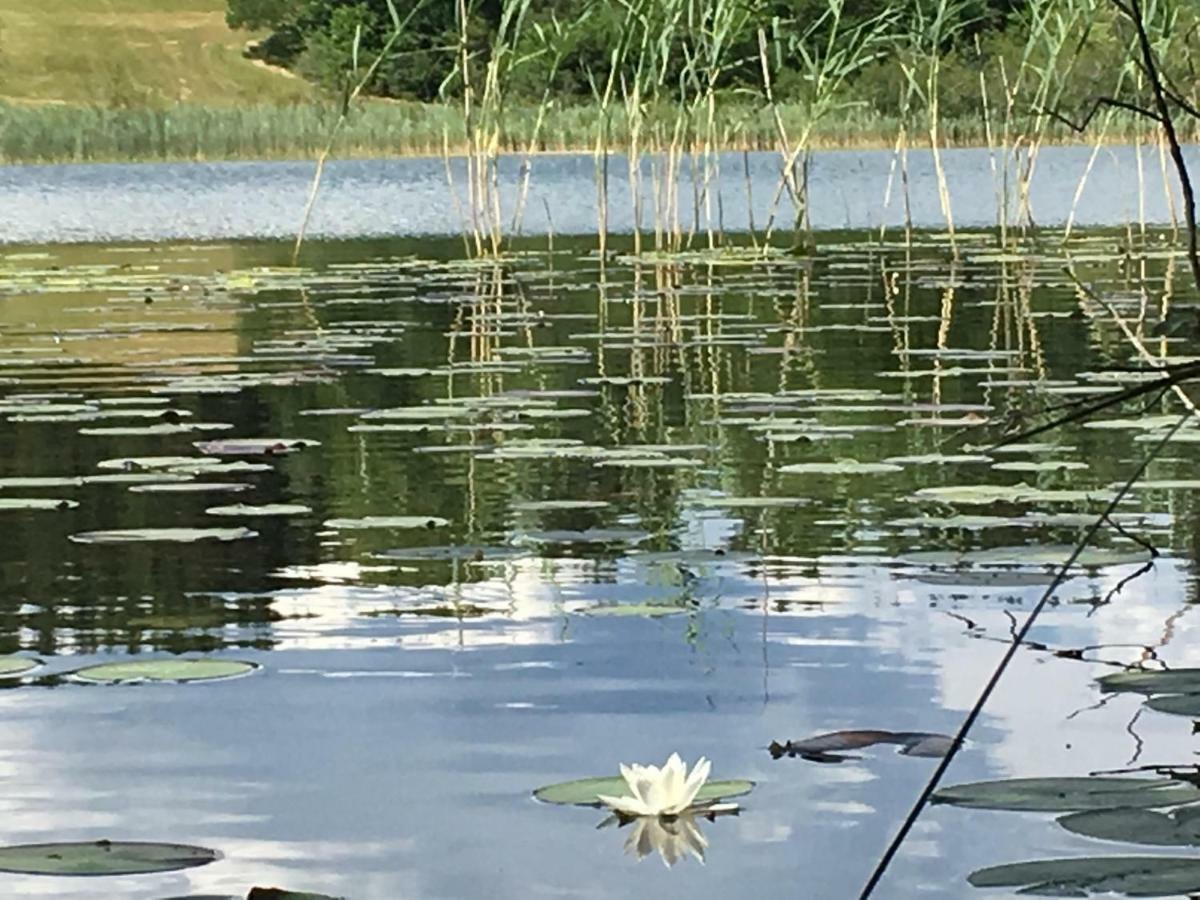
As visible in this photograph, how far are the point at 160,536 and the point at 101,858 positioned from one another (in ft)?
7.15

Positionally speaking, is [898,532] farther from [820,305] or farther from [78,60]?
[78,60]

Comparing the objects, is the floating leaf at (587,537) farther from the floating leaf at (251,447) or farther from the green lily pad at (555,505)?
the floating leaf at (251,447)

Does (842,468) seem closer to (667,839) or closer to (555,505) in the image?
(555,505)

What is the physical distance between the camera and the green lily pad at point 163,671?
11.2 ft

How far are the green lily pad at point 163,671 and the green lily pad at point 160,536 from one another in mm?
1116

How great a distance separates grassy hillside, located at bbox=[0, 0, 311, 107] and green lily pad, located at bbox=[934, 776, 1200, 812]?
335 ft

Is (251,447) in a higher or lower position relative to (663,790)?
lower

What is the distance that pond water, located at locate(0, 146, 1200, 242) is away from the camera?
72.8ft

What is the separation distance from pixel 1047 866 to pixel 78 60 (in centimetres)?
11437

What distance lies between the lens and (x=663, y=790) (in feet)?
8.47

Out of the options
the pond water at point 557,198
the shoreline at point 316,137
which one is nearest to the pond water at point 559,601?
the pond water at point 557,198

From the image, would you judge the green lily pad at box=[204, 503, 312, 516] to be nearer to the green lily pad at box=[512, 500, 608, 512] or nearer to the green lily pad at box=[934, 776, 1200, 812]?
the green lily pad at box=[512, 500, 608, 512]

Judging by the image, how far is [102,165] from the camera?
5528cm

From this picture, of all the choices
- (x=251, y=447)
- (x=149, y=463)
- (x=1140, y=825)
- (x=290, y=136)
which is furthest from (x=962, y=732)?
(x=290, y=136)
